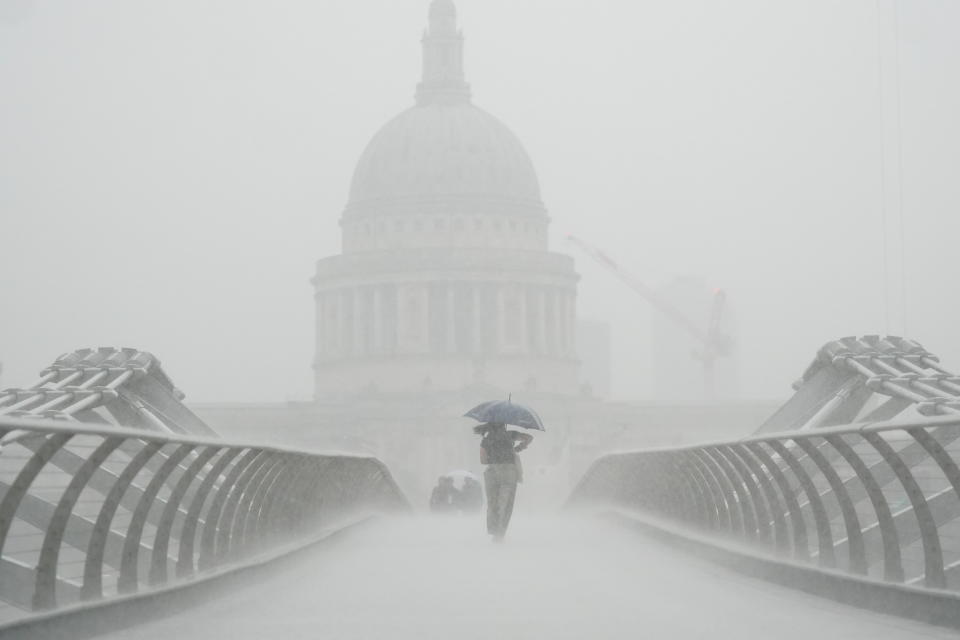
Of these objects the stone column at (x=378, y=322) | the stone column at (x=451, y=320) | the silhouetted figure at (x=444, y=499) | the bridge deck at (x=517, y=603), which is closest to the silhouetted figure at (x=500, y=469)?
the bridge deck at (x=517, y=603)

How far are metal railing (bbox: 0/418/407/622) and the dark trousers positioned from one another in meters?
4.50

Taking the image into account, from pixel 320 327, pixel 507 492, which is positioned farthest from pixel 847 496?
pixel 320 327

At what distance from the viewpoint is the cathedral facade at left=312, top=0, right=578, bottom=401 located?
14612 cm

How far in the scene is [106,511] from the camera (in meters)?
10.9

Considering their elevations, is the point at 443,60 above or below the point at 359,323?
above

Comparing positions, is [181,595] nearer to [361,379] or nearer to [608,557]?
[608,557]

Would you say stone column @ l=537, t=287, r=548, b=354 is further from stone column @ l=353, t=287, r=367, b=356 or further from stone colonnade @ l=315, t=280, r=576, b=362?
stone column @ l=353, t=287, r=367, b=356

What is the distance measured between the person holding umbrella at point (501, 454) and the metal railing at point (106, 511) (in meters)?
4.49

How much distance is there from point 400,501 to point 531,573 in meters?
26.9

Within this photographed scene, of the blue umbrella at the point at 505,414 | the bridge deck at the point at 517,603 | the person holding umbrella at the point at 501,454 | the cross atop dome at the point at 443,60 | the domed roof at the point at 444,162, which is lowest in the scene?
the bridge deck at the point at 517,603

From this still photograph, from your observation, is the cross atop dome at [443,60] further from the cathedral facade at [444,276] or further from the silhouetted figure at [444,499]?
the silhouetted figure at [444,499]

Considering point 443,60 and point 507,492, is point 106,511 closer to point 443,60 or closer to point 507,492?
point 507,492

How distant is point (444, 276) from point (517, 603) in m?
134

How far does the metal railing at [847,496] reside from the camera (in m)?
11.1
